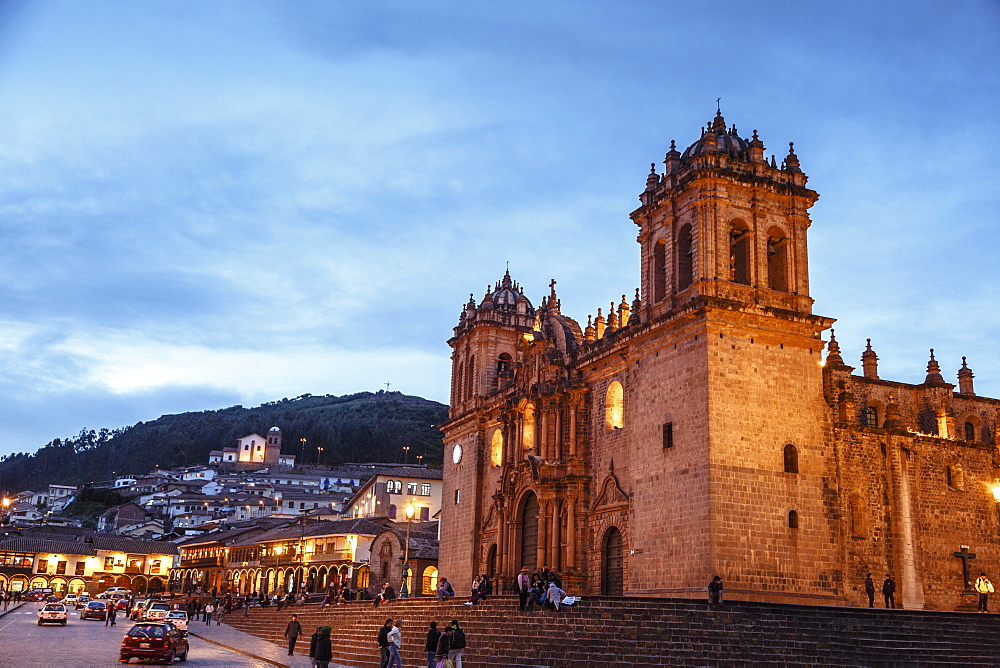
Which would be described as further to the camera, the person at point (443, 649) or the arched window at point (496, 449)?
the arched window at point (496, 449)

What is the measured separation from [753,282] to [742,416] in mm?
4990

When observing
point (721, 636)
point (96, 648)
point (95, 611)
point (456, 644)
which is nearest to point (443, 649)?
point (456, 644)

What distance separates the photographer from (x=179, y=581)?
314 ft

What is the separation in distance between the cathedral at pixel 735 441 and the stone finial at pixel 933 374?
12cm

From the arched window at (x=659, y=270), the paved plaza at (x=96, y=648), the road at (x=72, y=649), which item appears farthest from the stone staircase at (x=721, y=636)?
the arched window at (x=659, y=270)

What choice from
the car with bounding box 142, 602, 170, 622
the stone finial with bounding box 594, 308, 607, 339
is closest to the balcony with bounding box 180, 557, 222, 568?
the car with bounding box 142, 602, 170, 622

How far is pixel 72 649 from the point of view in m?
27.3

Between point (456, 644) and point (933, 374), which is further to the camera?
point (933, 374)

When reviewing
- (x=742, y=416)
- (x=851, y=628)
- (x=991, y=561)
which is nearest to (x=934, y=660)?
(x=851, y=628)

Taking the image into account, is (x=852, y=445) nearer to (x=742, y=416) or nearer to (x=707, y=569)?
(x=742, y=416)

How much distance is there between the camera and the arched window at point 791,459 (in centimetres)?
2938

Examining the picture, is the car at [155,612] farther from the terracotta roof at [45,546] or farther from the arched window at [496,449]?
the terracotta roof at [45,546]

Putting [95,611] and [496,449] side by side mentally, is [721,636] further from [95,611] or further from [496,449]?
[95,611]

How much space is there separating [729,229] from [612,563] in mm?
12421
